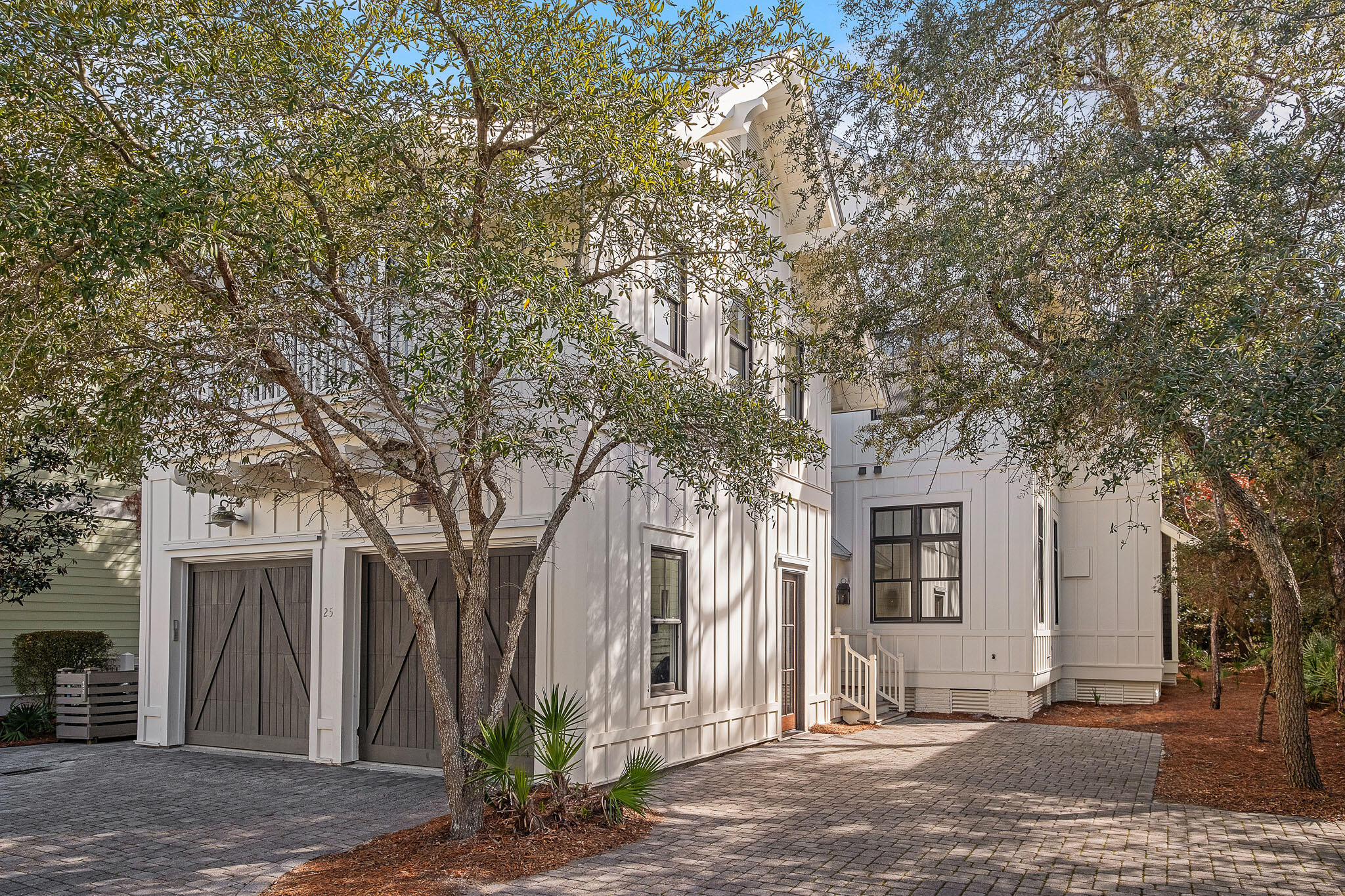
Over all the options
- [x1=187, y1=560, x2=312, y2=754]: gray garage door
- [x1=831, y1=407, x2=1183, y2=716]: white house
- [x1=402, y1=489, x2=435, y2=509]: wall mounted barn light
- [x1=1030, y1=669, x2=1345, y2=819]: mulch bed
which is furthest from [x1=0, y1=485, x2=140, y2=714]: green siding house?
[x1=1030, y1=669, x2=1345, y2=819]: mulch bed

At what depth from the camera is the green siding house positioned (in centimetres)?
1506

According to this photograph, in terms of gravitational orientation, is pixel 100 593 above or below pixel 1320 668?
above

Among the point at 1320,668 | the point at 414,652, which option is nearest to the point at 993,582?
the point at 1320,668

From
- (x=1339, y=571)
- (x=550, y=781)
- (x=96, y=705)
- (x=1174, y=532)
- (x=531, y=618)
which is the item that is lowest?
(x=96, y=705)

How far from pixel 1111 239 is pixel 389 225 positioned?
5220 millimetres

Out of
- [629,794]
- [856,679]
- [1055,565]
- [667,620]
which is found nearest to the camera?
[629,794]

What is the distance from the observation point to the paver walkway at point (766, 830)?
6184 millimetres

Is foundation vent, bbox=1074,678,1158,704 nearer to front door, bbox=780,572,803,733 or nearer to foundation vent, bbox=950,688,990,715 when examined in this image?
foundation vent, bbox=950,688,990,715

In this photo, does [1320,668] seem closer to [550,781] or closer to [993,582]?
[993,582]

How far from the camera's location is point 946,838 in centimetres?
730

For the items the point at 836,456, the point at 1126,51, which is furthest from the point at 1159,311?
the point at 836,456

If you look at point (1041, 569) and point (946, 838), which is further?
point (1041, 569)

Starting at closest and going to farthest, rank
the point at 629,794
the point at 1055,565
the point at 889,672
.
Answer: the point at 629,794 → the point at 889,672 → the point at 1055,565

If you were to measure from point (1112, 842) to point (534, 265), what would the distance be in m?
5.76
